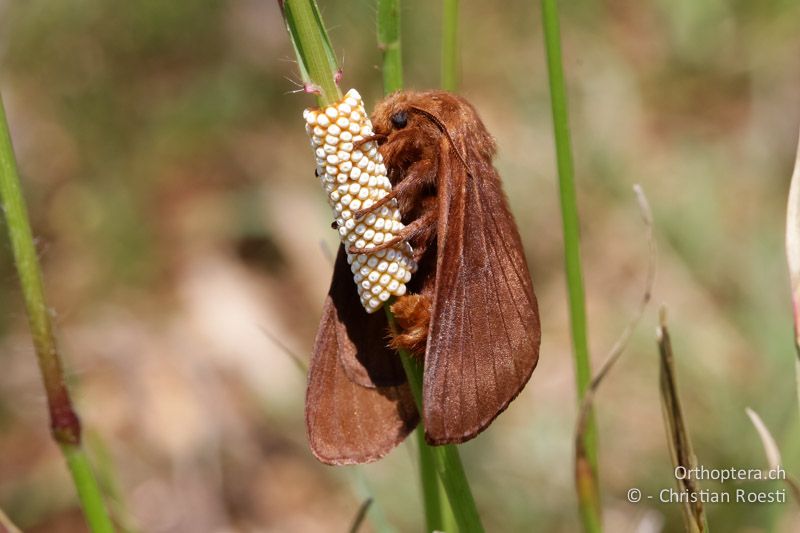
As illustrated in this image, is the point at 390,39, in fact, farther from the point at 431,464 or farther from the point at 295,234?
the point at 295,234

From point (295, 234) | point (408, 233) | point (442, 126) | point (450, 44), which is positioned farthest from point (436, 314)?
point (295, 234)

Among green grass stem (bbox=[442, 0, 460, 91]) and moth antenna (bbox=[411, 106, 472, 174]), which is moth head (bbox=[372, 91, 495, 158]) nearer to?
moth antenna (bbox=[411, 106, 472, 174])

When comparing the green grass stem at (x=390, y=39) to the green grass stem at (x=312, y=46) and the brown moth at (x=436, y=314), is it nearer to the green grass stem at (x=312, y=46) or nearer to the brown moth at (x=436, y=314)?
the brown moth at (x=436, y=314)

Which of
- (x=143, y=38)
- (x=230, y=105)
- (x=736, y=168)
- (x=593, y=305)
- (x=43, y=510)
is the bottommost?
(x=43, y=510)

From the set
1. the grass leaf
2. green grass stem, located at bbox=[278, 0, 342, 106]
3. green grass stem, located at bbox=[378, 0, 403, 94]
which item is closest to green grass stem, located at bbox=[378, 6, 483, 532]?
green grass stem, located at bbox=[378, 0, 403, 94]

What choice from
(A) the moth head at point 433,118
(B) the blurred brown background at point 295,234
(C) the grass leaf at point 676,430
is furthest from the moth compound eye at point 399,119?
(B) the blurred brown background at point 295,234

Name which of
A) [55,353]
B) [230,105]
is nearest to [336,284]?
[55,353]

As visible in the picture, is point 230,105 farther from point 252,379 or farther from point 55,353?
point 55,353

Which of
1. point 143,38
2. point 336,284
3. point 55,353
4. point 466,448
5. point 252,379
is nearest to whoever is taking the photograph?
point 55,353
